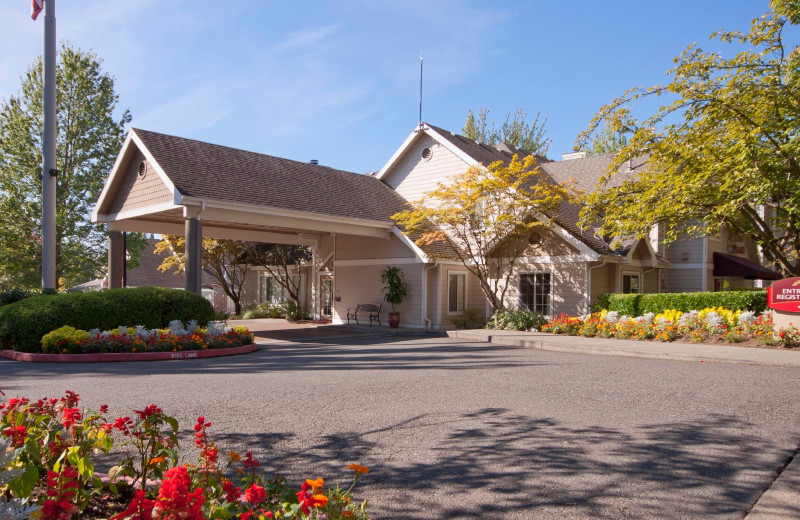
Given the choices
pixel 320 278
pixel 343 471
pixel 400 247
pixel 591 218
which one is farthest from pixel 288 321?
pixel 343 471

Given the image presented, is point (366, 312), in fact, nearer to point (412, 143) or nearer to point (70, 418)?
point (412, 143)

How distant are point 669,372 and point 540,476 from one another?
21.0 ft

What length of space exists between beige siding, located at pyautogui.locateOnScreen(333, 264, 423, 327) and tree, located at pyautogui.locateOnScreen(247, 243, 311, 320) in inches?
130

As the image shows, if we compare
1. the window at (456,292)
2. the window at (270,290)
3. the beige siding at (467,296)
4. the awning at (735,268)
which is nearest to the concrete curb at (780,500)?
the beige siding at (467,296)

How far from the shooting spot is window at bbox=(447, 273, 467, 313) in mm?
20609

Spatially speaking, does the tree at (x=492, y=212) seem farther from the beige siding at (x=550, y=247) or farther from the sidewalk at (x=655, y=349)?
the sidewalk at (x=655, y=349)

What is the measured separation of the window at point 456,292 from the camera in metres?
20.6

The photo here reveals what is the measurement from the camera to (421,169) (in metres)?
23.1

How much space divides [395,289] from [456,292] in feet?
7.88

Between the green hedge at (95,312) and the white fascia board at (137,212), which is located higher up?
the white fascia board at (137,212)

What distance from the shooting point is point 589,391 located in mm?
8031

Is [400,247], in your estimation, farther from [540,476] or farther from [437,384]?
[540,476]

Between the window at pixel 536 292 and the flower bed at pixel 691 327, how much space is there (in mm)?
2399

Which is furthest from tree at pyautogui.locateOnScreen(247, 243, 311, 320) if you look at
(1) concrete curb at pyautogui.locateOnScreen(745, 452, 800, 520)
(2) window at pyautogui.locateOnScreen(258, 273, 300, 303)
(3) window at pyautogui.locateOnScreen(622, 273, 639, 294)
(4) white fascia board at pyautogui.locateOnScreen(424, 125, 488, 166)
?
(1) concrete curb at pyautogui.locateOnScreen(745, 452, 800, 520)
